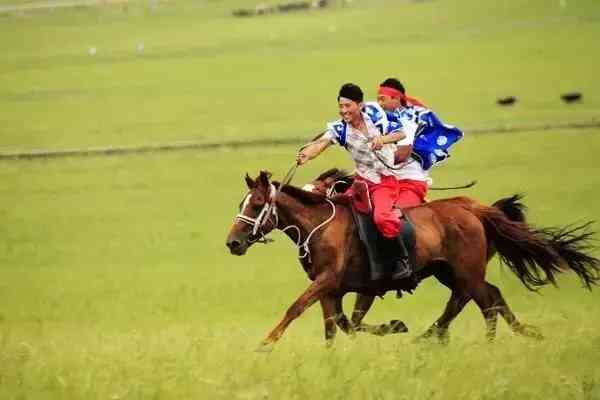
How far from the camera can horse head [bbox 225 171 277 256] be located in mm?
12523

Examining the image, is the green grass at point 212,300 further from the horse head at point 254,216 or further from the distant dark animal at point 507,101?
the distant dark animal at point 507,101

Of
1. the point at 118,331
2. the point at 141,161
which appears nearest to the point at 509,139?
the point at 141,161

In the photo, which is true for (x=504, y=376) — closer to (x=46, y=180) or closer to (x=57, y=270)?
(x=57, y=270)

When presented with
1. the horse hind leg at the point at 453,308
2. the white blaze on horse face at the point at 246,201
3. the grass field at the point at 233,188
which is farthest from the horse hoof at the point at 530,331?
the white blaze on horse face at the point at 246,201

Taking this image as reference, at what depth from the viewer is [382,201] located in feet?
42.8

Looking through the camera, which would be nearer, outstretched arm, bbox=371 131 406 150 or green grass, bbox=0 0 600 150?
outstretched arm, bbox=371 131 406 150

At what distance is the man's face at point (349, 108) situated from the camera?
12773mm

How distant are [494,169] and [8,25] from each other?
37.1 metres

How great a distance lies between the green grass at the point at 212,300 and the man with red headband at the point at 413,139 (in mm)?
1181

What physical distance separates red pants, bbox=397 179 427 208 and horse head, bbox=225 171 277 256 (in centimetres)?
125

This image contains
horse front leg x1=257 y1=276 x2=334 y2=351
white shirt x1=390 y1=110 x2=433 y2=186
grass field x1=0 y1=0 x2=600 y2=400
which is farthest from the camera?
white shirt x1=390 y1=110 x2=433 y2=186

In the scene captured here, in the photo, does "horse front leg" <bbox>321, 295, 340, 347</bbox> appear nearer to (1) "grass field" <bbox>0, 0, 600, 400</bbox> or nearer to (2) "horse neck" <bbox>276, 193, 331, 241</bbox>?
(1) "grass field" <bbox>0, 0, 600, 400</bbox>

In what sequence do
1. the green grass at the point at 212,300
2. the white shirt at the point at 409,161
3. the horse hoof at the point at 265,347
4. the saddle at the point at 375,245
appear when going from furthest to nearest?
1. the white shirt at the point at 409,161
2. the saddle at the point at 375,245
3. the horse hoof at the point at 265,347
4. the green grass at the point at 212,300

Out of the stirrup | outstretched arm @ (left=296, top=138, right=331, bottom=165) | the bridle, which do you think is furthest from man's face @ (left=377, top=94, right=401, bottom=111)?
the stirrup
